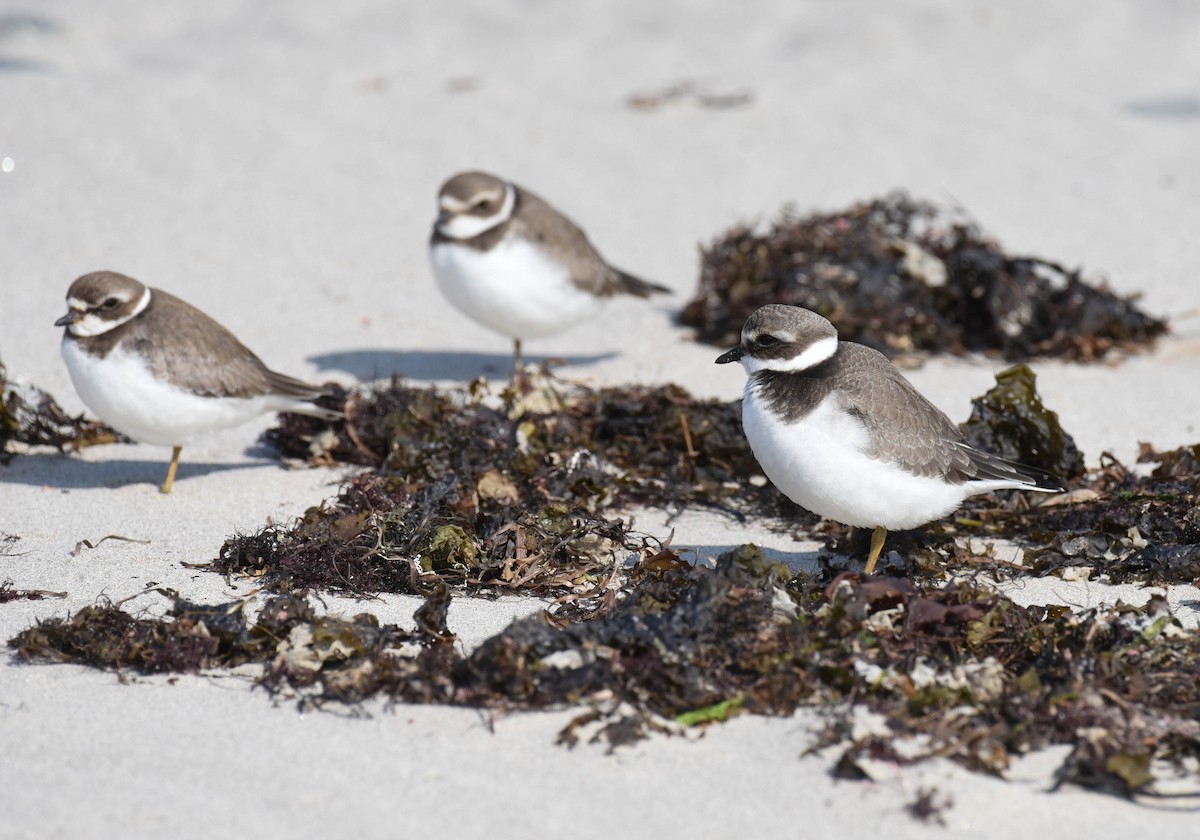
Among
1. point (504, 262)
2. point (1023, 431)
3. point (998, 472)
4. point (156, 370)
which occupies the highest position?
point (504, 262)

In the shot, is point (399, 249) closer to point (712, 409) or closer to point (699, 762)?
point (712, 409)

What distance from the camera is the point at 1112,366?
24.7 feet

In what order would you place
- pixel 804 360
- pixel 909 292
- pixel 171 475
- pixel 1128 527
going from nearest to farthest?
pixel 804 360 → pixel 1128 527 → pixel 171 475 → pixel 909 292

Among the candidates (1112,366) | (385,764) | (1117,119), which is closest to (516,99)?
(1117,119)

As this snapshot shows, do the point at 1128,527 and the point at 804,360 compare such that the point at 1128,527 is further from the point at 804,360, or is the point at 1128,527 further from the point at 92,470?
the point at 92,470

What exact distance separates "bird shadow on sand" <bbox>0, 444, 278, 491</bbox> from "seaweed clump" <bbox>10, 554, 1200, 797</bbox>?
208 centimetres

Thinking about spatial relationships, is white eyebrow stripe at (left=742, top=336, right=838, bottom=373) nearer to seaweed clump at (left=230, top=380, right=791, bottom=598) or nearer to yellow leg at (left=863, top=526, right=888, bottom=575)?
yellow leg at (left=863, top=526, right=888, bottom=575)

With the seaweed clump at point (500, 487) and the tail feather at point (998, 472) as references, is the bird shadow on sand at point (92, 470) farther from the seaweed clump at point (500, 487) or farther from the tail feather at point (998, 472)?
the tail feather at point (998, 472)

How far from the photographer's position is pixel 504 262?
7.63 metres

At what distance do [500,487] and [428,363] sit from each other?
2579 millimetres

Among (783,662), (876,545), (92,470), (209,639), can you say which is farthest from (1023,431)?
(92,470)

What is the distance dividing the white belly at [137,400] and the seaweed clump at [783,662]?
1.85 metres

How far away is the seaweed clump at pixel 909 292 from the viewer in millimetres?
7711

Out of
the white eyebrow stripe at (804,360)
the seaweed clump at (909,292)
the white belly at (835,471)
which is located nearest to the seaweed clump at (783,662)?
the white belly at (835,471)
